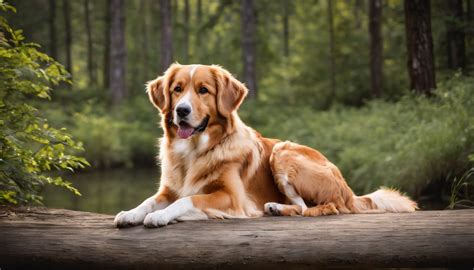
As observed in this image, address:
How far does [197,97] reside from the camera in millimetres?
4555

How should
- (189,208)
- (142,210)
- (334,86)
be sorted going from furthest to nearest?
(334,86) < (142,210) < (189,208)

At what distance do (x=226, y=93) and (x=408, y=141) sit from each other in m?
5.49

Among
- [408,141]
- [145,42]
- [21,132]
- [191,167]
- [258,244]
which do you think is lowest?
[408,141]

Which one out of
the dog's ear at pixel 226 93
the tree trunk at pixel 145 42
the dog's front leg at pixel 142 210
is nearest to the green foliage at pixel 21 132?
the dog's front leg at pixel 142 210

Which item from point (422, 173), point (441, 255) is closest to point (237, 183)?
point (441, 255)

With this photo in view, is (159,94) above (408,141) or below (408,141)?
above

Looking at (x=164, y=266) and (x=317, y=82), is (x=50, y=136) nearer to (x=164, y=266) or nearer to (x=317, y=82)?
(x=164, y=266)

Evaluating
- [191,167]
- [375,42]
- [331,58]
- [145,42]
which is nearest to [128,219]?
[191,167]

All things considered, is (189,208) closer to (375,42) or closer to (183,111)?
(183,111)

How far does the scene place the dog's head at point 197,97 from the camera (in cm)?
451

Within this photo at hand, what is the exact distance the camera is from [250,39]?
2058 centimetres

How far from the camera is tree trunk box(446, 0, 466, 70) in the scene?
13.4 m

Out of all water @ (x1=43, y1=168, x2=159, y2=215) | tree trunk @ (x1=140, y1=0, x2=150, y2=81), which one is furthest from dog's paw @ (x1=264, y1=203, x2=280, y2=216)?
tree trunk @ (x1=140, y1=0, x2=150, y2=81)

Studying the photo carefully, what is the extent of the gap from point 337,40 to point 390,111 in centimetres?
1093
